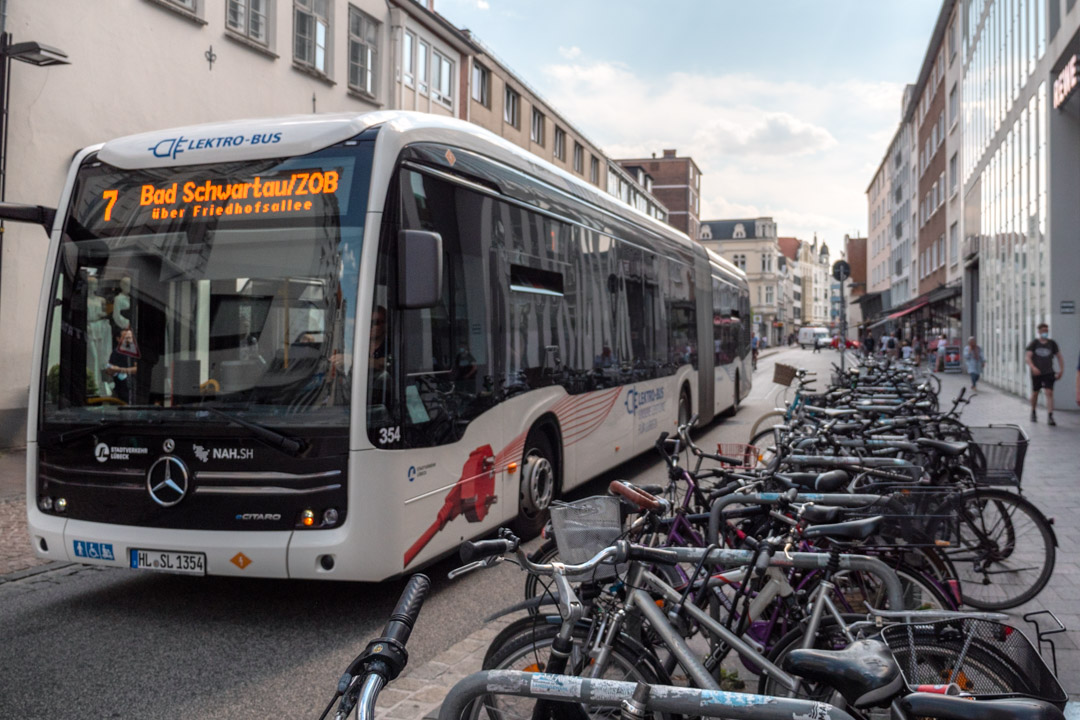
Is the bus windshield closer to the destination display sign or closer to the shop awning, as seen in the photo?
the destination display sign

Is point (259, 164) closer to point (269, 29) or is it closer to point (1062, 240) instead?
point (269, 29)

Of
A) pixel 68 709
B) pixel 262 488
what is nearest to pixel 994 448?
pixel 262 488

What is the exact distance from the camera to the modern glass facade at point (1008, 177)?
20031 millimetres

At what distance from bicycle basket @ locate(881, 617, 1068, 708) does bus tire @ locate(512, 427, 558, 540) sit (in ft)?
15.4

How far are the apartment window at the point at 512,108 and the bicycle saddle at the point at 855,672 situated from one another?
34.7m

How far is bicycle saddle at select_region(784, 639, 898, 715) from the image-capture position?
1937 millimetres

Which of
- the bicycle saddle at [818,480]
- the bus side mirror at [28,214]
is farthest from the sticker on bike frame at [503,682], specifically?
the bus side mirror at [28,214]

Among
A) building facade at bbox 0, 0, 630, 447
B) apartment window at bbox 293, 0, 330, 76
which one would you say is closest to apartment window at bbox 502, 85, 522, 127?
building facade at bbox 0, 0, 630, 447

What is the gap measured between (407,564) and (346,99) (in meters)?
18.3

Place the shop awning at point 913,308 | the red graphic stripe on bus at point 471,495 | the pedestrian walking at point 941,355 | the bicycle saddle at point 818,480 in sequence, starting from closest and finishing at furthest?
the bicycle saddle at point 818,480 → the red graphic stripe on bus at point 471,495 → the pedestrian walking at point 941,355 → the shop awning at point 913,308

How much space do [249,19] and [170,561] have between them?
1577 centimetres

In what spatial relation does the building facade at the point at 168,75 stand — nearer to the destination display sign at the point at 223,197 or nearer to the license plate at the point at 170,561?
the destination display sign at the point at 223,197

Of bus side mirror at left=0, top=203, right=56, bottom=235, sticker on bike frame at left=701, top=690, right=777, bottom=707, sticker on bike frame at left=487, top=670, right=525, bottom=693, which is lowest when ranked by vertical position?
sticker on bike frame at left=487, top=670, right=525, bottom=693

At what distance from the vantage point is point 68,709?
4.21 metres
